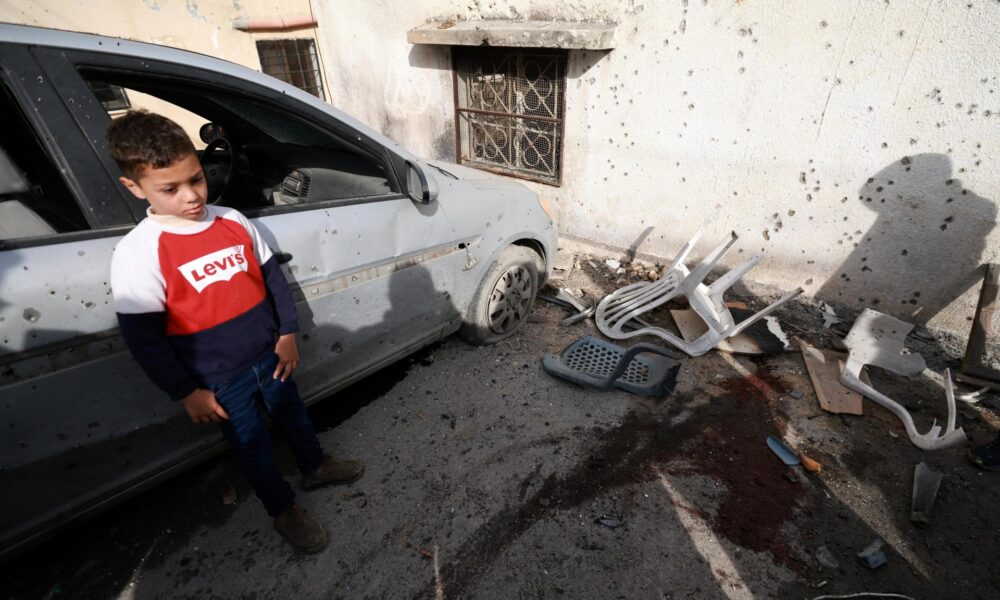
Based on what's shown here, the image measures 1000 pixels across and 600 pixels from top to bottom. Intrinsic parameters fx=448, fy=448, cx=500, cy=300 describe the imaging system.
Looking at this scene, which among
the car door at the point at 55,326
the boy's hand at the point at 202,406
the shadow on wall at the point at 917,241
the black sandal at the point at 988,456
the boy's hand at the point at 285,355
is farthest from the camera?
the shadow on wall at the point at 917,241

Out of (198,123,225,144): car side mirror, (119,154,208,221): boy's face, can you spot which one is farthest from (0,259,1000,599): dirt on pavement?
(198,123,225,144): car side mirror

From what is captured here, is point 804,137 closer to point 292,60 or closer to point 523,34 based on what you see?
point 523,34

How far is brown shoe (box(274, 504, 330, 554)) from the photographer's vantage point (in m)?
2.01

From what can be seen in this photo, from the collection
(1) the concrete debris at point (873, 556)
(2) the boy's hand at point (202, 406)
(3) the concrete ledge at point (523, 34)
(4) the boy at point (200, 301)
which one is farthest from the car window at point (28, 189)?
(3) the concrete ledge at point (523, 34)

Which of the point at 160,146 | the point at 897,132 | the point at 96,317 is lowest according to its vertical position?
the point at 96,317

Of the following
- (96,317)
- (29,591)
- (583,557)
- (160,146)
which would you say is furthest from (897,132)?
(29,591)

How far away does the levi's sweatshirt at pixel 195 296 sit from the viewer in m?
1.38

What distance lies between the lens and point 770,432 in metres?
2.70

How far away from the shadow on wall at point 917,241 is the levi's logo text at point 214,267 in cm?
410

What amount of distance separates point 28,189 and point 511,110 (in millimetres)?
4201

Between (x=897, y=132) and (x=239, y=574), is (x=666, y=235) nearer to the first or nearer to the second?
(x=897, y=132)

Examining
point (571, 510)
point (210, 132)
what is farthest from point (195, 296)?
point (210, 132)

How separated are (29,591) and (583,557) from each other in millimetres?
2370

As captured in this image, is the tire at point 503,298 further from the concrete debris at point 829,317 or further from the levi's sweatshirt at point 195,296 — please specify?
the concrete debris at point 829,317
